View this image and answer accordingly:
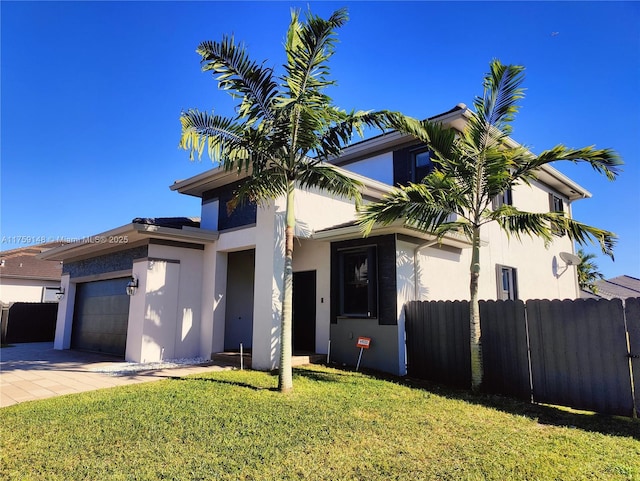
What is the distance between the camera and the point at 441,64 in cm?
987

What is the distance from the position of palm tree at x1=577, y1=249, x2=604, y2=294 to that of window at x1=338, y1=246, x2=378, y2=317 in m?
19.2

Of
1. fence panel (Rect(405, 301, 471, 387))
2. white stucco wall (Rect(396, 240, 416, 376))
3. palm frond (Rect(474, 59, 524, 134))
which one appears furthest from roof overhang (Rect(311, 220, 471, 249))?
palm frond (Rect(474, 59, 524, 134))

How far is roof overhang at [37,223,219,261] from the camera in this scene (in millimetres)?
10375

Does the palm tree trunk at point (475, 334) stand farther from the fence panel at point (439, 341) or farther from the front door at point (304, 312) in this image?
the front door at point (304, 312)

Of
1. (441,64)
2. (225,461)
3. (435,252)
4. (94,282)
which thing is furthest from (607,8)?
(94,282)

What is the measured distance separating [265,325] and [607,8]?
10.6 m

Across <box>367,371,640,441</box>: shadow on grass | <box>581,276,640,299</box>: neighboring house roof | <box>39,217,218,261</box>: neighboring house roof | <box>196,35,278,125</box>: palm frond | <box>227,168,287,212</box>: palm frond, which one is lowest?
<box>367,371,640,441</box>: shadow on grass

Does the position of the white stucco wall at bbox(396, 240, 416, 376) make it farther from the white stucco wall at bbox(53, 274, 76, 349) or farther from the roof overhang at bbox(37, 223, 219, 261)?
the white stucco wall at bbox(53, 274, 76, 349)

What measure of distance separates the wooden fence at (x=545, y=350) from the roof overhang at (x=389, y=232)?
5.85 feet

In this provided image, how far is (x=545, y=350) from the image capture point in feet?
22.8

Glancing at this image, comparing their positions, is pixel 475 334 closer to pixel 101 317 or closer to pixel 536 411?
pixel 536 411

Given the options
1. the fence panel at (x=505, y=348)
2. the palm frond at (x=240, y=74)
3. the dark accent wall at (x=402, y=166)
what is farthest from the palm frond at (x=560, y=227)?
the dark accent wall at (x=402, y=166)

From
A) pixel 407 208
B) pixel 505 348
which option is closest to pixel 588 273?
pixel 505 348

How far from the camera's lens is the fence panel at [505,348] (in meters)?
7.26
